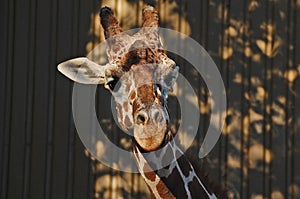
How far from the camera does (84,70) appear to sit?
340 cm

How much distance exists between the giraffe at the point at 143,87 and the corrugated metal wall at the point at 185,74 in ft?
9.59

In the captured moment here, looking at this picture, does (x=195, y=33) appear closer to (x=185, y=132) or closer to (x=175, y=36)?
(x=175, y=36)

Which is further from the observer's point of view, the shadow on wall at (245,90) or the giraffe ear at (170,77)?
the shadow on wall at (245,90)

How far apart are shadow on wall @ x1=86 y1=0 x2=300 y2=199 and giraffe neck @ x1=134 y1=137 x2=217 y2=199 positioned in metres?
2.72

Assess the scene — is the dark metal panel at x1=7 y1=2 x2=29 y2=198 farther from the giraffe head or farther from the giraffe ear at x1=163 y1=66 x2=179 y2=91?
the giraffe ear at x1=163 y1=66 x2=179 y2=91

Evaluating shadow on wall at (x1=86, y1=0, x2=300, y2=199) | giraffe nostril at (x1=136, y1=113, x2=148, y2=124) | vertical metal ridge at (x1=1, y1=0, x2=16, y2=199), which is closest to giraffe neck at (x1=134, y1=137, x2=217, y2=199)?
giraffe nostril at (x1=136, y1=113, x2=148, y2=124)

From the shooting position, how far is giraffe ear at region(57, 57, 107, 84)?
3361mm

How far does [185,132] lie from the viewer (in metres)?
6.41

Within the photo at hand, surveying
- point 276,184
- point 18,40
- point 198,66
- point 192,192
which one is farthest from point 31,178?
point 192,192

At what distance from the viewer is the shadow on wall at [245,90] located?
6.40 m

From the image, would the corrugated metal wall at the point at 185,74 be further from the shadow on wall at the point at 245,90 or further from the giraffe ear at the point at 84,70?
the giraffe ear at the point at 84,70

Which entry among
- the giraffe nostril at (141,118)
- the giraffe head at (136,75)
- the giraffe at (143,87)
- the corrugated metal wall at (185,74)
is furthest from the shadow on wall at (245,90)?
the giraffe nostril at (141,118)

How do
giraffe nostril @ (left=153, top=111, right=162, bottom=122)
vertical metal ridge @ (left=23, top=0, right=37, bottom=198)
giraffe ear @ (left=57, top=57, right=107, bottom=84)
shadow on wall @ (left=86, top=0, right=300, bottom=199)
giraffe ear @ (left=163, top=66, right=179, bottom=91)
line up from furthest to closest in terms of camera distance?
1. vertical metal ridge @ (left=23, top=0, right=37, bottom=198)
2. shadow on wall @ (left=86, top=0, right=300, bottom=199)
3. giraffe ear @ (left=57, top=57, right=107, bottom=84)
4. giraffe ear @ (left=163, top=66, right=179, bottom=91)
5. giraffe nostril @ (left=153, top=111, right=162, bottom=122)

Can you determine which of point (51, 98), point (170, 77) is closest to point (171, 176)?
point (170, 77)
